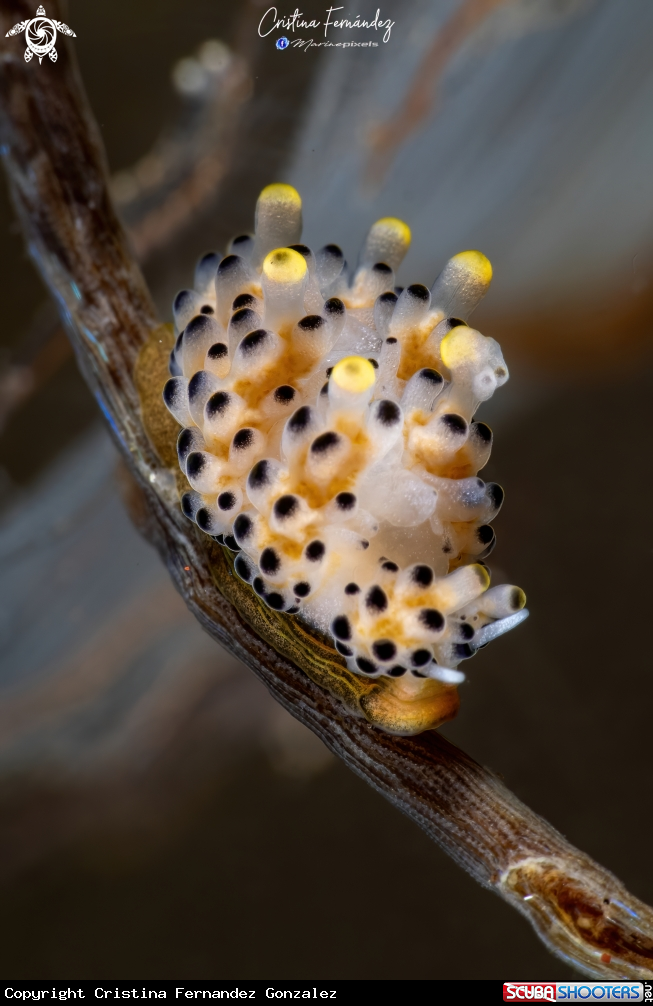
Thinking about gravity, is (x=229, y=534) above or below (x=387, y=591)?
above

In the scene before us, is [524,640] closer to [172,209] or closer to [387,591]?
[387,591]

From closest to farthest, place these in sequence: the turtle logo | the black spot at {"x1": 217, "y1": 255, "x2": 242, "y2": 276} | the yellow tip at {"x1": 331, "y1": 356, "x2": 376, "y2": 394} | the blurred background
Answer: the yellow tip at {"x1": 331, "y1": 356, "x2": 376, "y2": 394} < the black spot at {"x1": 217, "y1": 255, "x2": 242, "y2": 276} < the turtle logo < the blurred background

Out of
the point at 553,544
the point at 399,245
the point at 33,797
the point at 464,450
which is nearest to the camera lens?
the point at 464,450

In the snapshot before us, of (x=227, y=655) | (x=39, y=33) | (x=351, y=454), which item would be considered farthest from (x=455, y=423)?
(x=227, y=655)

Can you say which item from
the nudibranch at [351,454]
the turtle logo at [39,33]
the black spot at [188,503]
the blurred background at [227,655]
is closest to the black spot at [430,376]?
the nudibranch at [351,454]

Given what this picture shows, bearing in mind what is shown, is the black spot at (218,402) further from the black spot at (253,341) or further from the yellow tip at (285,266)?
the yellow tip at (285,266)

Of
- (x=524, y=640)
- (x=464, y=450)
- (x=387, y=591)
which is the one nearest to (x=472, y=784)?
(x=387, y=591)

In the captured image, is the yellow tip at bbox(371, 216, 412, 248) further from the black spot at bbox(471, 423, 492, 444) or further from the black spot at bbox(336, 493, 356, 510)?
the black spot at bbox(336, 493, 356, 510)

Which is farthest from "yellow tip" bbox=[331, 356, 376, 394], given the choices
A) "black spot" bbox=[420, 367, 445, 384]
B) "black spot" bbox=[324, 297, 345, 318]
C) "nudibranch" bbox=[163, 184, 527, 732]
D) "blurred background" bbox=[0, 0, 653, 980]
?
"blurred background" bbox=[0, 0, 653, 980]
